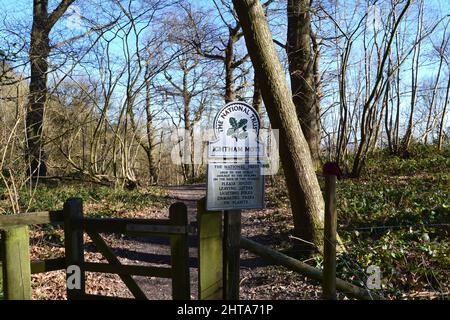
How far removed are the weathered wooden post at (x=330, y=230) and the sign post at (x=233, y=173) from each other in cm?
67

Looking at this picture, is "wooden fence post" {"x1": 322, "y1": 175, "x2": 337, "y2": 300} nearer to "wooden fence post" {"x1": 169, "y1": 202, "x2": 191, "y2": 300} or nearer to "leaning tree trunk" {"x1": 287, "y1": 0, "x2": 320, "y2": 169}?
"wooden fence post" {"x1": 169, "y1": 202, "x2": 191, "y2": 300}

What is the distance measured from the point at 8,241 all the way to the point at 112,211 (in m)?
7.38

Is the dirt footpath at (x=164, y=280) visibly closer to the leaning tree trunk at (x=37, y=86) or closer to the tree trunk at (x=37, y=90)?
the tree trunk at (x=37, y=90)

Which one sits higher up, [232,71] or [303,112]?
[232,71]

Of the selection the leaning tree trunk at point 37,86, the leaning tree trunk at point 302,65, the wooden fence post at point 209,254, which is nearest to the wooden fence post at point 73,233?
the wooden fence post at point 209,254

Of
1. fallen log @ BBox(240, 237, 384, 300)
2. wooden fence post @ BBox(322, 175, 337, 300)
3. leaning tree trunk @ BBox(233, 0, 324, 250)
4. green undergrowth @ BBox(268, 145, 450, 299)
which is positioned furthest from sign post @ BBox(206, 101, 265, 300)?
leaning tree trunk @ BBox(233, 0, 324, 250)

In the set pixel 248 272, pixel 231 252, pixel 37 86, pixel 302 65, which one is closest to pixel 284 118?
pixel 248 272

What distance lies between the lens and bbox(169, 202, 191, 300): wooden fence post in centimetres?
366

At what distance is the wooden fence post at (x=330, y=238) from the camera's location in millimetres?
3287

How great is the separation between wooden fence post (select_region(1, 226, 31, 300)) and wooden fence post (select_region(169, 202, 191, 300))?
1.37m

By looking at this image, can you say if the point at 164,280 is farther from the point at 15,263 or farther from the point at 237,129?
the point at 237,129
